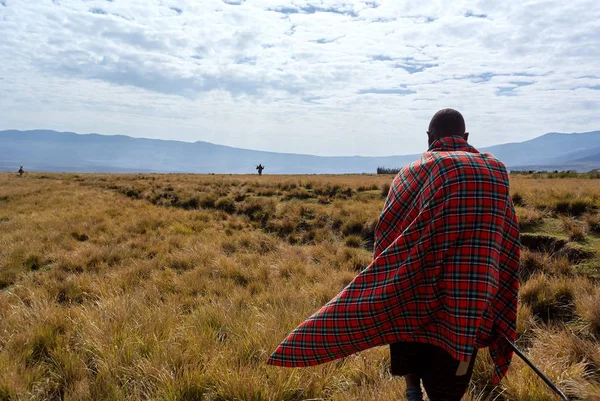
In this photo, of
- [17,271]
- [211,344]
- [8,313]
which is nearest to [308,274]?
[211,344]

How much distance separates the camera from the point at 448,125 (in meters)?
2.44

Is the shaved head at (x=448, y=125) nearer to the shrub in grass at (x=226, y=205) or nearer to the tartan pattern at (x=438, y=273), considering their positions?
the tartan pattern at (x=438, y=273)

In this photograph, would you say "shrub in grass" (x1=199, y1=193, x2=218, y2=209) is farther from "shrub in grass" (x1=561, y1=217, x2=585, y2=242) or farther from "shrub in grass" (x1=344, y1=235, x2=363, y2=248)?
"shrub in grass" (x1=561, y1=217, x2=585, y2=242)

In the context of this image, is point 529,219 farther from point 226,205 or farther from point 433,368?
point 226,205

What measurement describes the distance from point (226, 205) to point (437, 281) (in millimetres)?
13803

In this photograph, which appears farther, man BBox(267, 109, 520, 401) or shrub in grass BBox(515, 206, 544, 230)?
shrub in grass BBox(515, 206, 544, 230)

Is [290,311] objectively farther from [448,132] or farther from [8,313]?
[8,313]

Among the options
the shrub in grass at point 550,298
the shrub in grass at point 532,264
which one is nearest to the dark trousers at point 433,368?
the shrub in grass at point 550,298

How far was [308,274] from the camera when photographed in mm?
6660

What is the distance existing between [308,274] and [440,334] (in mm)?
4521

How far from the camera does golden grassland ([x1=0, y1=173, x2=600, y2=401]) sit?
323cm

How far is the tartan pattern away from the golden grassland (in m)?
0.99

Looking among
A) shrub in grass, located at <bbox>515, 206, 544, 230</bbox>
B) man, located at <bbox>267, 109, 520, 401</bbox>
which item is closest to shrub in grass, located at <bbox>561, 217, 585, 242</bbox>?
shrub in grass, located at <bbox>515, 206, 544, 230</bbox>

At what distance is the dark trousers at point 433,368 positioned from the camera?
7.57ft
